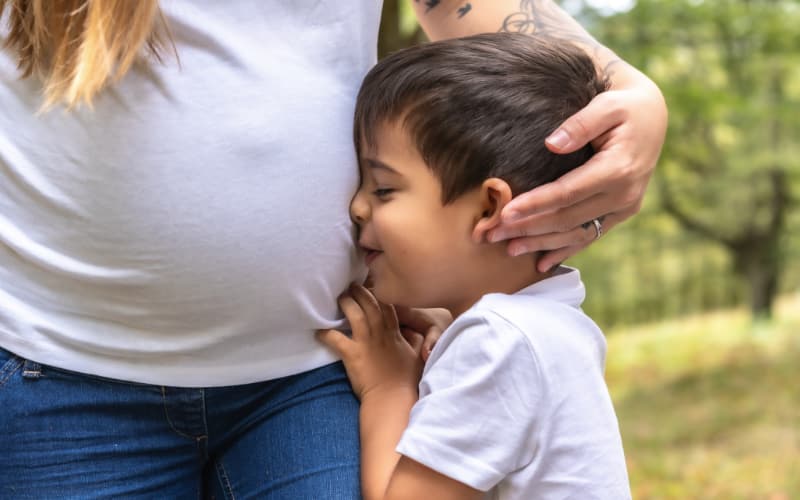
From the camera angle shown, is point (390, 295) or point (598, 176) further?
point (390, 295)

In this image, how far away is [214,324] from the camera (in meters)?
1.27

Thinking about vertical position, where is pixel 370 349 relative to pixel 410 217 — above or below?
below

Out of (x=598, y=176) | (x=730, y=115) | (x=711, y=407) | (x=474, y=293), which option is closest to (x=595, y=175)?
(x=598, y=176)

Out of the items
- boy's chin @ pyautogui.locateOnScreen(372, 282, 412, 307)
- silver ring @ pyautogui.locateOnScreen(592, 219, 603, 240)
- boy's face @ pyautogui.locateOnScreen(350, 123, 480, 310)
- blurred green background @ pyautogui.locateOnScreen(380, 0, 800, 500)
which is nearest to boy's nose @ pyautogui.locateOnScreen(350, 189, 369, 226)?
boy's face @ pyautogui.locateOnScreen(350, 123, 480, 310)

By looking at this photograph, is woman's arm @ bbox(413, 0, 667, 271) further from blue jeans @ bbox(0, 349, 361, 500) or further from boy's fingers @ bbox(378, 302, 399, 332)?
blue jeans @ bbox(0, 349, 361, 500)

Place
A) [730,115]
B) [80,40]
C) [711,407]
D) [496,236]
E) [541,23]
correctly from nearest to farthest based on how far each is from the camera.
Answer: [80,40], [496,236], [541,23], [711,407], [730,115]

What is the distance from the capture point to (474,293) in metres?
1.40

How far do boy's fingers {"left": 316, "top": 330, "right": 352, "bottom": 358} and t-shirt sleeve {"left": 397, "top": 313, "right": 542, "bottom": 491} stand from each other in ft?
0.70

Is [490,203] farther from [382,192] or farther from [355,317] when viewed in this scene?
[355,317]

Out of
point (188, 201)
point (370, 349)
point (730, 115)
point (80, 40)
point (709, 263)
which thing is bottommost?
point (709, 263)

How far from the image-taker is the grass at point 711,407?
5.44 metres

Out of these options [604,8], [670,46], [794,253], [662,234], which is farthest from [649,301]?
[604,8]

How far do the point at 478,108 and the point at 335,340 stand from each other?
426 millimetres

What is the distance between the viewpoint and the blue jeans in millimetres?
1285
